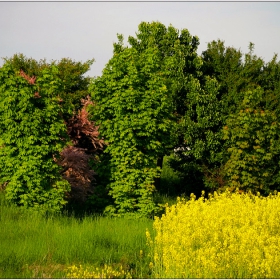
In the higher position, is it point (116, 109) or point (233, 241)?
point (116, 109)

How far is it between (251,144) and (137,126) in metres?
7.58

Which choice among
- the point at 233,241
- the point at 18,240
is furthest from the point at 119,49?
the point at 233,241

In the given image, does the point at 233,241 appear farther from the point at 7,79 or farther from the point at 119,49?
the point at 119,49

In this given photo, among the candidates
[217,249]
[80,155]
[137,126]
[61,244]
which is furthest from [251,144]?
[61,244]

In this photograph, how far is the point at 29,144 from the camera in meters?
17.6

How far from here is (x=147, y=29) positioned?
2830 centimetres

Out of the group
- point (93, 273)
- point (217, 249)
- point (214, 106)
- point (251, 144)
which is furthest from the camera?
point (214, 106)

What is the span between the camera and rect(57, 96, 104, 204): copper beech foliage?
67.3 ft

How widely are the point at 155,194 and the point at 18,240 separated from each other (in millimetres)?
12251

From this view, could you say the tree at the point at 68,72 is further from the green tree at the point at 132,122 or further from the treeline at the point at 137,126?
the green tree at the point at 132,122

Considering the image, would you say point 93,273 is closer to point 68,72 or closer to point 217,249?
point 217,249

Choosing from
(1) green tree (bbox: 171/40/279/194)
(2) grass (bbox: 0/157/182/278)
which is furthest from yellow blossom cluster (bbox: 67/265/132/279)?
(1) green tree (bbox: 171/40/279/194)

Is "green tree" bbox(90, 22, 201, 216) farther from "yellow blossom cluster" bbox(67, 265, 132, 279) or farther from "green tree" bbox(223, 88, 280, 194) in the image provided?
"yellow blossom cluster" bbox(67, 265, 132, 279)

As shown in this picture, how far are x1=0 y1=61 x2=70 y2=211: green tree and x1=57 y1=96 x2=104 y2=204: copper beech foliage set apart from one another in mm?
2362
